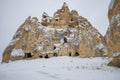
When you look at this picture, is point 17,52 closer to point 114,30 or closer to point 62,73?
point 114,30

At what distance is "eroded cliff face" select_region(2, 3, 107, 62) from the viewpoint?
40.3 meters

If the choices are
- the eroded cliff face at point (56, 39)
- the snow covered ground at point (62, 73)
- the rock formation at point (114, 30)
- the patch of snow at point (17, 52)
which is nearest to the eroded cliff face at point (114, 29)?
the rock formation at point (114, 30)

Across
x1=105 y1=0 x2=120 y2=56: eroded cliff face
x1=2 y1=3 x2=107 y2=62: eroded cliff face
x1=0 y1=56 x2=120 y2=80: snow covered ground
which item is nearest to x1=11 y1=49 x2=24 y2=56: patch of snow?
x1=2 y1=3 x2=107 y2=62: eroded cliff face

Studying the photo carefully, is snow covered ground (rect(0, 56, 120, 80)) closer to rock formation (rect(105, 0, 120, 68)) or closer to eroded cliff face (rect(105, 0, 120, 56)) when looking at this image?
rock formation (rect(105, 0, 120, 68))

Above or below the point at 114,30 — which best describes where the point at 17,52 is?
below

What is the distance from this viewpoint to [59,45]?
41.3 meters

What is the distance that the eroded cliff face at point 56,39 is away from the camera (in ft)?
132

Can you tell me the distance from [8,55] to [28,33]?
727 cm

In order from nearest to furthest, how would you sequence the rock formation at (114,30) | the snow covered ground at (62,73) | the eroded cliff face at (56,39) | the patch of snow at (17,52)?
the snow covered ground at (62,73)
the rock formation at (114,30)
the eroded cliff face at (56,39)
the patch of snow at (17,52)

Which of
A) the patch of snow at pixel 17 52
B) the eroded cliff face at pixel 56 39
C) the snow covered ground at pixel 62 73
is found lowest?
the snow covered ground at pixel 62 73

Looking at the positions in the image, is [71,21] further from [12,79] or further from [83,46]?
[12,79]

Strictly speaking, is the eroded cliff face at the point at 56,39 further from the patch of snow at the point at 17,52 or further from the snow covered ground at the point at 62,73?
the snow covered ground at the point at 62,73

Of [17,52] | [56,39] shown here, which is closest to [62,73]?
[56,39]

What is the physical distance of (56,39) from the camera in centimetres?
4247
